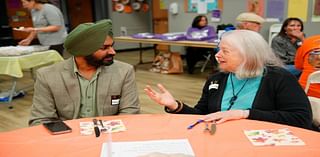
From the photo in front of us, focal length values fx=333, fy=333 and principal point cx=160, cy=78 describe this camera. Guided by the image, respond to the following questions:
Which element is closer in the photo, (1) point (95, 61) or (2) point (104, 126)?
(2) point (104, 126)

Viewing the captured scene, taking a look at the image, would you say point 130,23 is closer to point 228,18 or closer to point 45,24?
point 228,18

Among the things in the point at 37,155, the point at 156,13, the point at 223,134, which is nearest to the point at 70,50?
the point at 37,155

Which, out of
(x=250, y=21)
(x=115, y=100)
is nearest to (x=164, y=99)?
(x=115, y=100)

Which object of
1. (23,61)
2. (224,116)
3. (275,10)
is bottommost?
(23,61)

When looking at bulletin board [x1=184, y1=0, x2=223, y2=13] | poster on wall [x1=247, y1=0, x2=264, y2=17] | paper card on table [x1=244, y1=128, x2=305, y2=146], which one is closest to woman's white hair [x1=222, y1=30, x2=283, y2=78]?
paper card on table [x1=244, y1=128, x2=305, y2=146]

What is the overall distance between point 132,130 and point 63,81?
0.60 m

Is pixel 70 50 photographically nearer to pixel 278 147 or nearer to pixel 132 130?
pixel 132 130

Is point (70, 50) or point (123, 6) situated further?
point (123, 6)

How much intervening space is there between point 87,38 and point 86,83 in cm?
25

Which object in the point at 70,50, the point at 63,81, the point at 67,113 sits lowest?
the point at 67,113

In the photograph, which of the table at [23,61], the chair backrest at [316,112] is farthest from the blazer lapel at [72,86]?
the table at [23,61]

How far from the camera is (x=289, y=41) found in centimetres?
398

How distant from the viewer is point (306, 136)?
1.25 meters

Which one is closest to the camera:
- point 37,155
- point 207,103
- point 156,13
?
point 37,155
